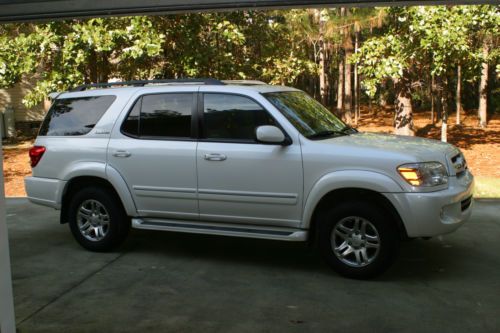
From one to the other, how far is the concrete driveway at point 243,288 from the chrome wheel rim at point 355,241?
0.74 ft

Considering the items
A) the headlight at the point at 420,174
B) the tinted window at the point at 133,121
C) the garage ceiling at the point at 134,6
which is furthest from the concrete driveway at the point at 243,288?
the garage ceiling at the point at 134,6

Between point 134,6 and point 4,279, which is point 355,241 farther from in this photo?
point 4,279

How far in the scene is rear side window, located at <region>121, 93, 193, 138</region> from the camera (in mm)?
6312

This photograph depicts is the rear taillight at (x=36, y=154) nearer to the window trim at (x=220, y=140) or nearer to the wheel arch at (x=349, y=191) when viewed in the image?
the window trim at (x=220, y=140)

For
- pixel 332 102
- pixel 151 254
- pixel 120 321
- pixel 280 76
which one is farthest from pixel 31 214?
pixel 332 102

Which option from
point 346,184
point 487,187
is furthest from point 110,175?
point 487,187

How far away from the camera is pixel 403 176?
526cm

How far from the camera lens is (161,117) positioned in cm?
645

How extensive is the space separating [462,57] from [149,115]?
925cm

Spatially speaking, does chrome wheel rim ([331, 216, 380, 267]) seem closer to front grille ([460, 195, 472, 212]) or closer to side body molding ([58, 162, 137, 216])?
front grille ([460, 195, 472, 212])

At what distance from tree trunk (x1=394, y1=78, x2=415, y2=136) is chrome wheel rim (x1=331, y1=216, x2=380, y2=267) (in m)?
11.1

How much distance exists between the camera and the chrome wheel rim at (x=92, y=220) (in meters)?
6.71

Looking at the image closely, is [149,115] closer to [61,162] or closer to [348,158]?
[61,162]

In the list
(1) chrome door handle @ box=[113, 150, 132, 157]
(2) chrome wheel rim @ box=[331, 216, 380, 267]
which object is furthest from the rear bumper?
(2) chrome wheel rim @ box=[331, 216, 380, 267]
